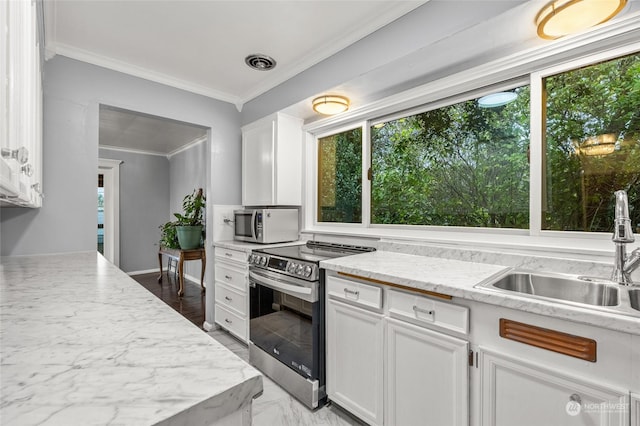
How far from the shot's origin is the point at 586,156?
1.55 meters

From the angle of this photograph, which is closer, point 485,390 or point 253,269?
point 485,390

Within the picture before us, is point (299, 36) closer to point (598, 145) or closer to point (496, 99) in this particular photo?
point (496, 99)

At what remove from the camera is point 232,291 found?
9.00ft

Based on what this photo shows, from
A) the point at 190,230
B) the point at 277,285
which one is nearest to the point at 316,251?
the point at 277,285

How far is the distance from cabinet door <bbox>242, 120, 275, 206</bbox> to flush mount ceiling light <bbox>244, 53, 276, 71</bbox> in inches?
17.9

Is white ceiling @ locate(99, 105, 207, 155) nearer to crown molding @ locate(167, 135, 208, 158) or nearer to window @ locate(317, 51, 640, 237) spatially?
crown molding @ locate(167, 135, 208, 158)

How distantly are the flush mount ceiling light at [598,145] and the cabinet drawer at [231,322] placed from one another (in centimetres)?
259

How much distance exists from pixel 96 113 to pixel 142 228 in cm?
372

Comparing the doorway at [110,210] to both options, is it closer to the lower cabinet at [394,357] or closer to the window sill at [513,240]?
the window sill at [513,240]

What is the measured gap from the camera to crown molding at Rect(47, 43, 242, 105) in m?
2.25

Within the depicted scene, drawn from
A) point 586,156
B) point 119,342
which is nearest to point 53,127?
point 119,342

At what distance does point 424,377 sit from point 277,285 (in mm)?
1082

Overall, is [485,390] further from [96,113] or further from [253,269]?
[96,113]

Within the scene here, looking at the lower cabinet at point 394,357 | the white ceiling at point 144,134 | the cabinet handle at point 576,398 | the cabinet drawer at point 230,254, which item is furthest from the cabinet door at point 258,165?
the cabinet handle at point 576,398
